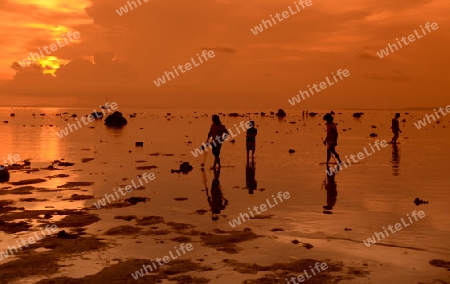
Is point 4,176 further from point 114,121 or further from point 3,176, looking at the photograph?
point 114,121

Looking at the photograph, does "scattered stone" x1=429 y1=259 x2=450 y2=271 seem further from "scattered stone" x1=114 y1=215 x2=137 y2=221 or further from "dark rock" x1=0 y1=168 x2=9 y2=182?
"dark rock" x1=0 y1=168 x2=9 y2=182

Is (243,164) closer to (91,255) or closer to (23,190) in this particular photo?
(23,190)

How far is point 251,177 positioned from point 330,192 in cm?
481

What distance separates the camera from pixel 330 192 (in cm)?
1694

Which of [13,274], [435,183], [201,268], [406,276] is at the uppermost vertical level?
[13,274]

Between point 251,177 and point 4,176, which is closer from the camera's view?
point 4,176

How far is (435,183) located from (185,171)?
11399 mm

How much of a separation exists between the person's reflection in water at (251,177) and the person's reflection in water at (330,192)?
114 inches

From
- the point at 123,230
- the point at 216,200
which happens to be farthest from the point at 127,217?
the point at 216,200

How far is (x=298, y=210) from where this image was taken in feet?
45.8

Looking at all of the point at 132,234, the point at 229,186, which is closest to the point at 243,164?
the point at 229,186

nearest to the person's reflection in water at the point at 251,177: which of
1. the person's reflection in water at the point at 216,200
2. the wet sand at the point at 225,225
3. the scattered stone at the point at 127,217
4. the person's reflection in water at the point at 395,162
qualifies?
the wet sand at the point at 225,225

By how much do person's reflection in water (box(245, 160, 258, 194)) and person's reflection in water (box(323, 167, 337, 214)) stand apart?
2.89 metres

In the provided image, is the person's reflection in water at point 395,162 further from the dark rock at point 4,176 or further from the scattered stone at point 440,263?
the dark rock at point 4,176
